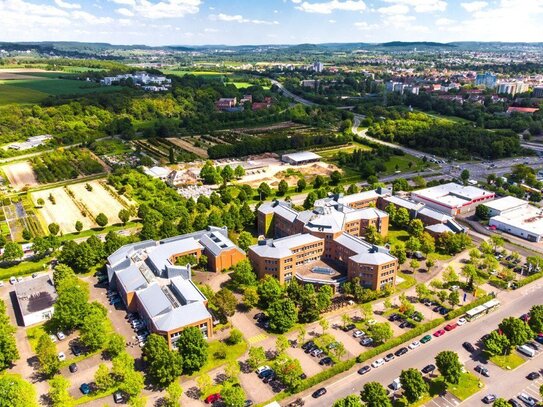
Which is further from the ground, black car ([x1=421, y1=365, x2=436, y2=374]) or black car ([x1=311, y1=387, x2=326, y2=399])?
black car ([x1=421, y1=365, x2=436, y2=374])

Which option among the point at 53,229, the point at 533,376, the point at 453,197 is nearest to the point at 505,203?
the point at 453,197

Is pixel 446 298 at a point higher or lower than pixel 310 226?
lower

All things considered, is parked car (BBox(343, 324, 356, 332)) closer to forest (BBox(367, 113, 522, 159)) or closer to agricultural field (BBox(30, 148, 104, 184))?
agricultural field (BBox(30, 148, 104, 184))

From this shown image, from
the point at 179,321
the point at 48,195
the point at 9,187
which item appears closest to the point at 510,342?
the point at 179,321

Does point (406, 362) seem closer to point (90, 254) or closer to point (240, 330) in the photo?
point (240, 330)

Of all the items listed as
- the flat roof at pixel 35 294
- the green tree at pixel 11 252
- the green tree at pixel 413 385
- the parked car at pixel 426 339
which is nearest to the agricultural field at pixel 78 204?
the green tree at pixel 11 252

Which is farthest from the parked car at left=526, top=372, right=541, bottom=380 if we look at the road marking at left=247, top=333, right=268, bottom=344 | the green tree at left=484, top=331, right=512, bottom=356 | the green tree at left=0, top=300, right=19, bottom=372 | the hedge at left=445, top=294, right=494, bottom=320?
the green tree at left=0, top=300, right=19, bottom=372

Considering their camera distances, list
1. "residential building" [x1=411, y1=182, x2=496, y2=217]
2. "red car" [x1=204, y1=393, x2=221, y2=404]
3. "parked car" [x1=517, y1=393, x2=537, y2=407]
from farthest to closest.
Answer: "residential building" [x1=411, y1=182, x2=496, y2=217], "red car" [x1=204, y1=393, x2=221, y2=404], "parked car" [x1=517, y1=393, x2=537, y2=407]
